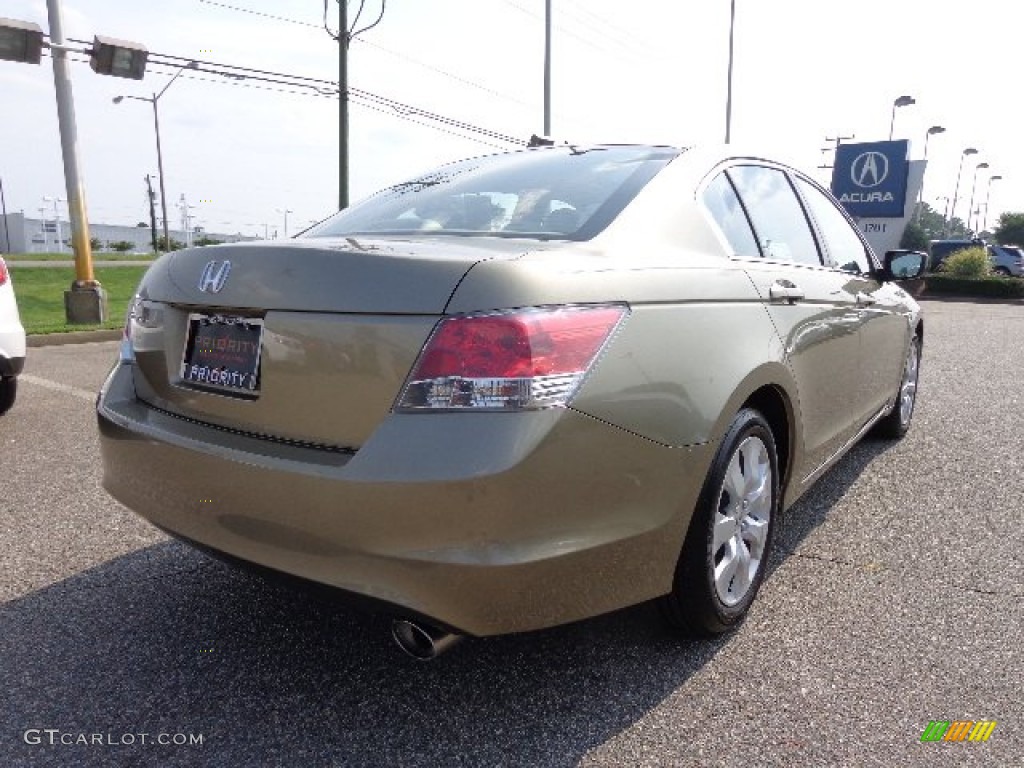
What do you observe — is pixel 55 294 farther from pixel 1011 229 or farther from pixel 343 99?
pixel 1011 229

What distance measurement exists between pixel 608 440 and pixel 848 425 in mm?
2033

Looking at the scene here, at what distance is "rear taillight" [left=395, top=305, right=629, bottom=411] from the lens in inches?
67.9

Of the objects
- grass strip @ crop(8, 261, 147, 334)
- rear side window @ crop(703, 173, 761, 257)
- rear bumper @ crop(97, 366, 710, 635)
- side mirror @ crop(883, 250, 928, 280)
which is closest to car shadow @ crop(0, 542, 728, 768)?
rear bumper @ crop(97, 366, 710, 635)

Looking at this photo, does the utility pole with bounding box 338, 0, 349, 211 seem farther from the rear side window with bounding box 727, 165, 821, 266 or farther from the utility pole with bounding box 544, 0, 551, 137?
the rear side window with bounding box 727, 165, 821, 266

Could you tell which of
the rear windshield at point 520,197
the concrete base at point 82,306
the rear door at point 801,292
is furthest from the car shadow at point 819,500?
the concrete base at point 82,306

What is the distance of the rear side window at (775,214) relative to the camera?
2893mm

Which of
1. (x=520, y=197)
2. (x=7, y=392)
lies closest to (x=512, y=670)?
(x=520, y=197)

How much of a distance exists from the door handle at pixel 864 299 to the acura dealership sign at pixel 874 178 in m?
23.8

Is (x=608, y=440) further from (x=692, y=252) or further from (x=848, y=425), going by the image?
(x=848, y=425)

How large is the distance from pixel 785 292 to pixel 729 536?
0.88 meters

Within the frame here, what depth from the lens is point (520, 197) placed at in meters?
2.65

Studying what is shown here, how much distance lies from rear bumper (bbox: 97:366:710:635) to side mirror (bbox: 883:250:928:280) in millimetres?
2747

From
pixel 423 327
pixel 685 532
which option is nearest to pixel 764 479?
pixel 685 532

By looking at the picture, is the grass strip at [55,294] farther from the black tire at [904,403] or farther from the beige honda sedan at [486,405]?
the black tire at [904,403]
